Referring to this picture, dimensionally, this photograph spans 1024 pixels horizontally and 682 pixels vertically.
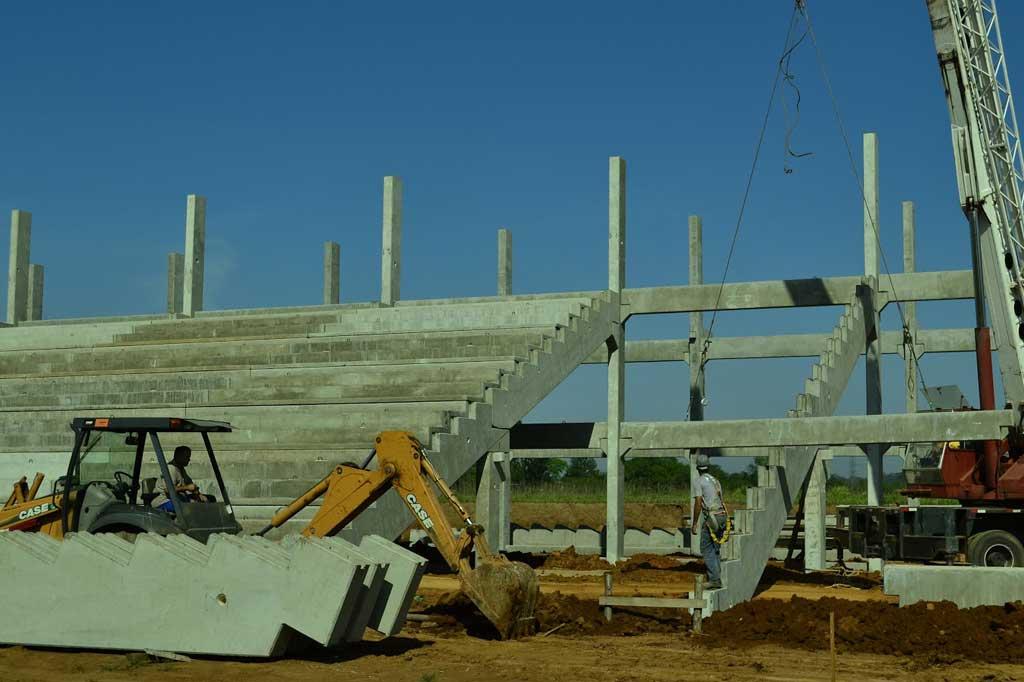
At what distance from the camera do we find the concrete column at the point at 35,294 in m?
34.2

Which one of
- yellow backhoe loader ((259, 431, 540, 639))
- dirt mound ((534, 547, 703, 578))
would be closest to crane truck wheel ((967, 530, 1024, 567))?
dirt mound ((534, 547, 703, 578))

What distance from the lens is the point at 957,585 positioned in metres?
15.3

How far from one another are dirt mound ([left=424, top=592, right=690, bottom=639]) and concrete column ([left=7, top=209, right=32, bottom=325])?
71.3 feet

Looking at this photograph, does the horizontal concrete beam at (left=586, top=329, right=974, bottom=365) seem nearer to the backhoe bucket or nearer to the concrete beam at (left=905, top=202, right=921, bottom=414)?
the concrete beam at (left=905, top=202, right=921, bottom=414)

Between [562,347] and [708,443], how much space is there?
324 centimetres

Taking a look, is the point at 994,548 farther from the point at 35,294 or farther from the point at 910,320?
the point at 35,294

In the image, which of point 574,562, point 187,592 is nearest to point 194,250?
point 574,562

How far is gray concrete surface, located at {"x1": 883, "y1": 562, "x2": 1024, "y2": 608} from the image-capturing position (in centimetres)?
1504

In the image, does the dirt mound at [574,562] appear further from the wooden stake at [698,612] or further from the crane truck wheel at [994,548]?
the wooden stake at [698,612]

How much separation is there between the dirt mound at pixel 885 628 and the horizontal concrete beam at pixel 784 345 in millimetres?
15762

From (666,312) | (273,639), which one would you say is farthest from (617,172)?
(273,639)

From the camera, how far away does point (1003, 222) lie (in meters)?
21.1

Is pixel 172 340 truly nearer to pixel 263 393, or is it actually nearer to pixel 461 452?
pixel 263 393

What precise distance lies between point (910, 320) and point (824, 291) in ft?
25.8
